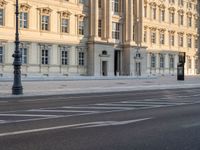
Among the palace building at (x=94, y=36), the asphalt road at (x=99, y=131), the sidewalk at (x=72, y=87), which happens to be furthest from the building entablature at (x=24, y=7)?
the asphalt road at (x=99, y=131)

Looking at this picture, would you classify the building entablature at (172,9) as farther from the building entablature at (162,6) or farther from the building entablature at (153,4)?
the building entablature at (153,4)

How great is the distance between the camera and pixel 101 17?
210 ft

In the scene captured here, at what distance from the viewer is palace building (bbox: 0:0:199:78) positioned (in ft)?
173

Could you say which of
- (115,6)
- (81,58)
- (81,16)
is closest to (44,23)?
(81,16)

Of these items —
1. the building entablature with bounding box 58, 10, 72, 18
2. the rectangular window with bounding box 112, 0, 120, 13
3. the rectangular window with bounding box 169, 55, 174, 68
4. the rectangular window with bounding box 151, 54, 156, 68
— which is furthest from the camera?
the rectangular window with bounding box 169, 55, 174, 68

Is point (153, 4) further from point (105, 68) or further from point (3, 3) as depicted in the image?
point (3, 3)

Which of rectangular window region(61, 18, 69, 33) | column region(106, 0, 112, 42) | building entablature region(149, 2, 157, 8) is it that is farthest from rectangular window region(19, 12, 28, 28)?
building entablature region(149, 2, 157, 8)

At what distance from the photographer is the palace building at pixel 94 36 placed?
52.8 meters

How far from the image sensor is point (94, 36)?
2422 inches

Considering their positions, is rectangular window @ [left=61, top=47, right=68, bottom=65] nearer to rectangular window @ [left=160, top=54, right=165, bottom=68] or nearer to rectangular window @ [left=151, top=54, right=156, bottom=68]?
rectangular window @ [left=151, top=54, right=156, bottom=68]

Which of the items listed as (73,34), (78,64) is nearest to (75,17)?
(73,34)

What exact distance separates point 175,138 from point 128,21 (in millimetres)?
59541

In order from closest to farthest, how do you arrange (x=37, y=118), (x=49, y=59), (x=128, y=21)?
(x=37, y=118)
(x=49, y=59)
(x=128, y=21)

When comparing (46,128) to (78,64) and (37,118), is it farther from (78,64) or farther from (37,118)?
(78,64)
